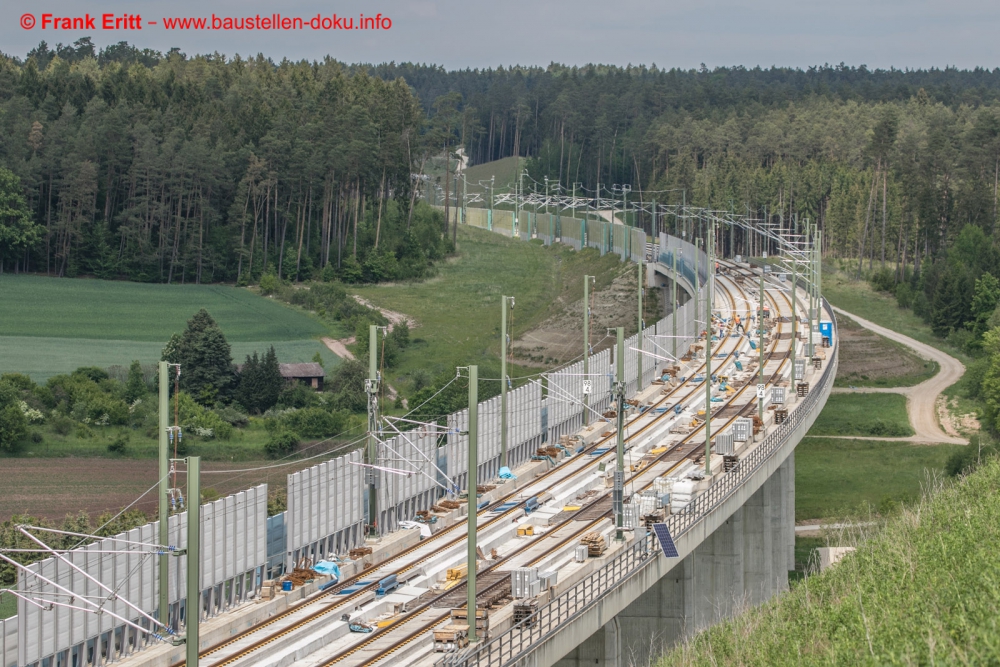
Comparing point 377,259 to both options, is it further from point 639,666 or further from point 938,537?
point 938,537

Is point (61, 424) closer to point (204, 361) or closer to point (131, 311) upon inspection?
point (204, 361)

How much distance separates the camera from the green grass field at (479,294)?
114 meters

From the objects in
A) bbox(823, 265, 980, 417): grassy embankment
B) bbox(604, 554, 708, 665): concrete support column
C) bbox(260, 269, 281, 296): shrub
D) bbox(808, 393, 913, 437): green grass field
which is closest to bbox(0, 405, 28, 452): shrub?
bbox(604, 554, 708, 665): concrete support column

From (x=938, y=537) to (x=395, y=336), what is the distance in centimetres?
8230

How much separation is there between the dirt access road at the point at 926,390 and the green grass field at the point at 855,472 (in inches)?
130

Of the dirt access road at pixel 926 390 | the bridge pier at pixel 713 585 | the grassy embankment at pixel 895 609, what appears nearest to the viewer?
the grassy embankment at pixel 895 609

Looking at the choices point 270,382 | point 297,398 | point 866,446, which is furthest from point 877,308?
point 270,382

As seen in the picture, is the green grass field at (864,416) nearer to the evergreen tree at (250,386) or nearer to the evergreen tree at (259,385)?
the evergreen tree at (259,385)

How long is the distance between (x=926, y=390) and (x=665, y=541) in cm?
7695

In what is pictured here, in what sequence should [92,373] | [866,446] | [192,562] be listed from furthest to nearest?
1. [866,446]
2. [92,373]
3. [192,562]

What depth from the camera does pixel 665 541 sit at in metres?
46.8

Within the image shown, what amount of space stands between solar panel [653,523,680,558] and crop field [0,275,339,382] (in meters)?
60.4

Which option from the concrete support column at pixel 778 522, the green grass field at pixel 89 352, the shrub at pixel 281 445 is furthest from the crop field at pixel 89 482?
the concrete support column at pixel 778 522

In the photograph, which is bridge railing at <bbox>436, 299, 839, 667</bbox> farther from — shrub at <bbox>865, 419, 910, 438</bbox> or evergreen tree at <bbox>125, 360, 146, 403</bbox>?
evergreen tree at <bbox>125, 360, 146, 403</bbox>
